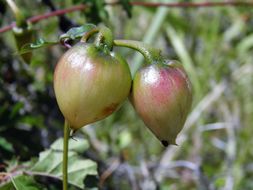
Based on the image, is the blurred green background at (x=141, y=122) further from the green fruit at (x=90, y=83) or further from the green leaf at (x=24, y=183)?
the green fruit at (x=90, y=83)

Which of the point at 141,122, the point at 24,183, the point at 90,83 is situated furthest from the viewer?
the point at 141,122

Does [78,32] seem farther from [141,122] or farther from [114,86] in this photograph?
[141,122]

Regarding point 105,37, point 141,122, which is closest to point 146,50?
point 105,37

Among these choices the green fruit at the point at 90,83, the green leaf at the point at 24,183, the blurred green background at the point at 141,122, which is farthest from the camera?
the blurred green background at the point at 141,122

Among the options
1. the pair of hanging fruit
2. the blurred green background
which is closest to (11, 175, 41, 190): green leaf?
the blurred green background

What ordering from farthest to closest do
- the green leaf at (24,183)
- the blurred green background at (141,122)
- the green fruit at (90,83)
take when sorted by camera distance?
the blurred green background at (141,122) < the green leaf at (24,183) < the green fruit at (90,83)

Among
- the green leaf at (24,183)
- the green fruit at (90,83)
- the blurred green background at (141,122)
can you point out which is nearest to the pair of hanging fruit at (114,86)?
the green fruit at (90,83)
